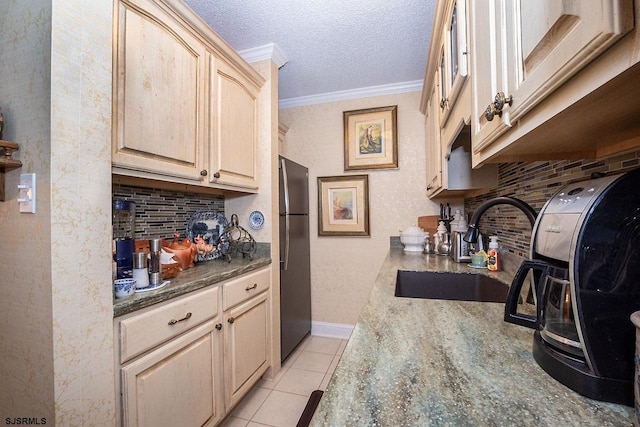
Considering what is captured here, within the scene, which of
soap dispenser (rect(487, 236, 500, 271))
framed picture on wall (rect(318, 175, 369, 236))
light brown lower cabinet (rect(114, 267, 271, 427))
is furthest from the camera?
framed picture on wall (rect(318, 175, 369, 236))

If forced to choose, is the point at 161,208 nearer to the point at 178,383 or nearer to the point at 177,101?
the point at 177,101

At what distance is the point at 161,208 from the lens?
180 centimetres

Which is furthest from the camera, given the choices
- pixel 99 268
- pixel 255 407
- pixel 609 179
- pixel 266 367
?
pixel 266 367

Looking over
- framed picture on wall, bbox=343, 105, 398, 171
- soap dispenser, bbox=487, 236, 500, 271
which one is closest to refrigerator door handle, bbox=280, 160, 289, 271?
framed picture on wall, bbox=343, 105, 398, 171

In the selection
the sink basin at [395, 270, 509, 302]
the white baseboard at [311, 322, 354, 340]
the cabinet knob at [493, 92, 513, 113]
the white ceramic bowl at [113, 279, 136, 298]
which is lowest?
the white baseboard at [311, 322, 354, 340]

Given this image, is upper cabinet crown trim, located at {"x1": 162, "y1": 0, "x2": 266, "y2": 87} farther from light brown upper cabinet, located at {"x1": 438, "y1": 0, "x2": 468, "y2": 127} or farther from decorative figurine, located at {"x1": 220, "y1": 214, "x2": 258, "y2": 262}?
light brown upper cabinet, located at {"x1": 438, "y1": 0, "x2": 468, "y2": 127}

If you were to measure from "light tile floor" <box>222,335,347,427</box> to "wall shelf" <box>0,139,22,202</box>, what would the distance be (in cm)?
156

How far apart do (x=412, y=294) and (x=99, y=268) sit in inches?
57.6

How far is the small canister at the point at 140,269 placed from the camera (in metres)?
1.18

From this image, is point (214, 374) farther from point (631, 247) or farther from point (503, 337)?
point (631, 247)

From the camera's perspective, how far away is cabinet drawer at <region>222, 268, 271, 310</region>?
5.07 ft

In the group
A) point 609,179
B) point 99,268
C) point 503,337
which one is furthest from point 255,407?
point 609,179

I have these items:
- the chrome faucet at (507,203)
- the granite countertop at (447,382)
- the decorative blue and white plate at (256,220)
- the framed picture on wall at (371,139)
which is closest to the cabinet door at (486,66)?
the chrome faucet at (507,203)

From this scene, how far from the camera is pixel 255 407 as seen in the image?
1.76 metres
